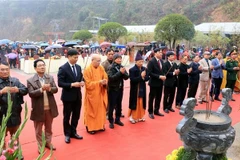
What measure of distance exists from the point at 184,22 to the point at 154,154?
1391 cm

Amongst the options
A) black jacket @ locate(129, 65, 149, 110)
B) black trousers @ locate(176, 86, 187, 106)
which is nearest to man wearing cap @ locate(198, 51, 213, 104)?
black trousers @ locate(176, 86, 187, 106)

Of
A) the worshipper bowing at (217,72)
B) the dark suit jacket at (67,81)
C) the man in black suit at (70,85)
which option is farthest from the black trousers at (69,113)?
the worshipper bowing at (217,72)

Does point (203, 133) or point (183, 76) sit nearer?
point (203, 133)

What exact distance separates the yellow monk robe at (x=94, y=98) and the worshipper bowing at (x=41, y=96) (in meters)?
0.80

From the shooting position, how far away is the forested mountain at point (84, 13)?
42.6 m

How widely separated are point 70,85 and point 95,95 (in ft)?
2.05

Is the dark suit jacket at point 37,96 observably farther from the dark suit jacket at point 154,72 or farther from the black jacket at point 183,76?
the black jacket at point 183,76

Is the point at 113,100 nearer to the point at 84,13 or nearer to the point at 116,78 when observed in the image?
the point at 116,78

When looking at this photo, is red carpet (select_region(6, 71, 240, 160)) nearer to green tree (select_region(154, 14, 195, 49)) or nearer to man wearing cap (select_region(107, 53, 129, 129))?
man wearing cap (select_region(107, 53, 129, 129))

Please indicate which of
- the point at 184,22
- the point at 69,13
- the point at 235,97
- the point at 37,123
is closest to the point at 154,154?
the point at 37,123

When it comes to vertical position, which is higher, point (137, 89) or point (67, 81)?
point (67, 81)

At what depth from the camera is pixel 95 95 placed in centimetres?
453

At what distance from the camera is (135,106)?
5164mm

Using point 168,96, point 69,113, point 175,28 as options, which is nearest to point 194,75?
point 168,96
